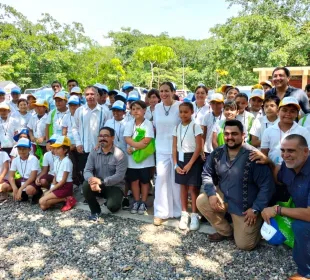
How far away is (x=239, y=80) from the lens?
63.8 feet

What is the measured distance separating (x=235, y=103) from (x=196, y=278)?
7.73 feet

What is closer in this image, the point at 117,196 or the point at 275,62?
the point at 117,196

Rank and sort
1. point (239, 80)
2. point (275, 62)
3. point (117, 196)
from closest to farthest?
point (117, 196) < point (275, 62) < point (239, 80)

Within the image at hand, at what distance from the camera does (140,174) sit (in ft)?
16.0

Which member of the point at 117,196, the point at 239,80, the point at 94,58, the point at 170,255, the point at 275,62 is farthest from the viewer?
the point at 94,58

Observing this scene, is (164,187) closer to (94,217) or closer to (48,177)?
(94,217)

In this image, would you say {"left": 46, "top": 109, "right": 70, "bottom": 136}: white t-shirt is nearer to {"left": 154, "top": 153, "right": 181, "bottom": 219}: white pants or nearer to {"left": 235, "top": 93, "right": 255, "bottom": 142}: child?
{"left": 154, "top": 153, "right": 181, "bottom": 219}: white pants

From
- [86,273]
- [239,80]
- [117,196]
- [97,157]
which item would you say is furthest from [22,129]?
[239,80]

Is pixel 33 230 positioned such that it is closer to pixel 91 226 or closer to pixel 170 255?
pixel 91 226

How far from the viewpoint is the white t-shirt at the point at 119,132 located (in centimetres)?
514

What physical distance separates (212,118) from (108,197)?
2.06 meters

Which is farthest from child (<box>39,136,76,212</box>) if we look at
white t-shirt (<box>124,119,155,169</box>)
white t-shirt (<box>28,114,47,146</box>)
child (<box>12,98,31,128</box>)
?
child (<box>12,98,31,128</box>)

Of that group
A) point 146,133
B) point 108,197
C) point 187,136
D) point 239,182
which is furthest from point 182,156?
point 108,197

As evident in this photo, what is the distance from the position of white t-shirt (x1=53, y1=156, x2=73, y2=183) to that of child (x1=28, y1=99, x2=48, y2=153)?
3.58ft
